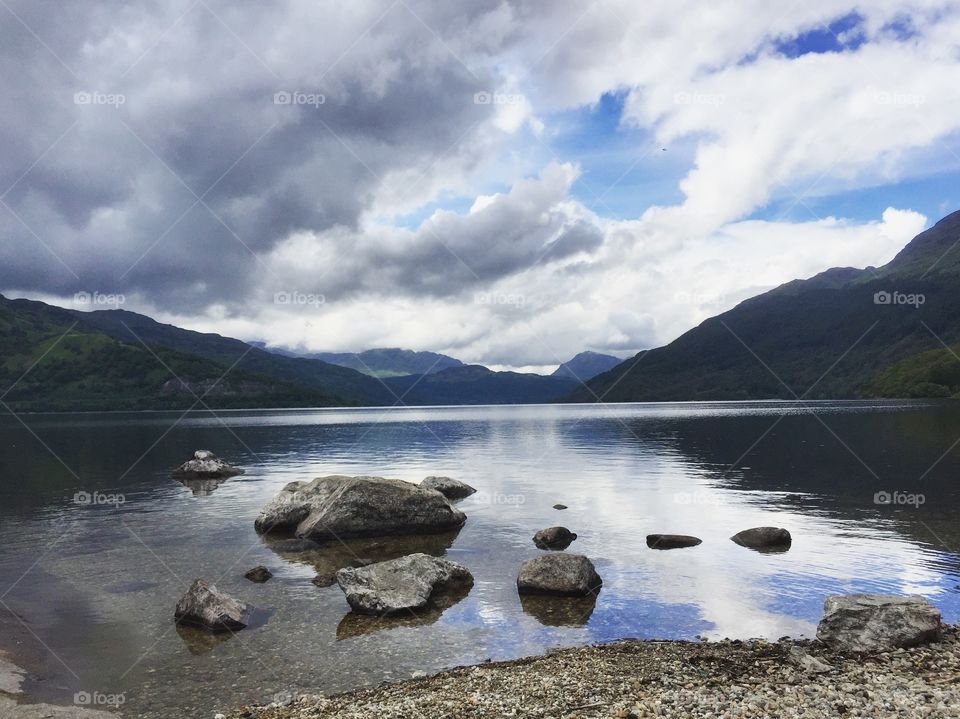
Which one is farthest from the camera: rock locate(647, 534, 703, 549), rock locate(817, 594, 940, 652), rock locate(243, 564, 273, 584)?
rock locate(647, 534, 703, 549)

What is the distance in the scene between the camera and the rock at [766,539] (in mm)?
32031

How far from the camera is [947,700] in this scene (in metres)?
13.4

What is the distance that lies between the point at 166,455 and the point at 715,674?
9557 centimetres

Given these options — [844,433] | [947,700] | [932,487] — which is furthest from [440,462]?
[844,433]

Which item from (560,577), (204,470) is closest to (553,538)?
(560,577)

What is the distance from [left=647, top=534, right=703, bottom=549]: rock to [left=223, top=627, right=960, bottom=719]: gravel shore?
47.3 ft

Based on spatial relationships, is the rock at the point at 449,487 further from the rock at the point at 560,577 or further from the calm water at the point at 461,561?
the rock at the point at 560,577

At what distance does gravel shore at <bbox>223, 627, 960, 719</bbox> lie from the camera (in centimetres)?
1342

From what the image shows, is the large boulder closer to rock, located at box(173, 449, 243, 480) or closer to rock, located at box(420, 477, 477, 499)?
rock, located at box(420, 477, 477, 499)

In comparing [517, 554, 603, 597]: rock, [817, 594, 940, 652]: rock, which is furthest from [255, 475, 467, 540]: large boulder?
[817, 594, 940, 652]: rock

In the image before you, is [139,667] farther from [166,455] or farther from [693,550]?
[166,455]

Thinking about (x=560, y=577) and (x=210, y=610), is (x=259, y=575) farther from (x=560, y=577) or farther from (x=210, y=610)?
Result: (x=560, y=577)

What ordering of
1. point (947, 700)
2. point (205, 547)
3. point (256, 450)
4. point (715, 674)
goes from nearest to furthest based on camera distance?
point (947, 700) → point (715, 674) → point (205, 547) → point (256, 450)

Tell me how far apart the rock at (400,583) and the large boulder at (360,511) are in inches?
455
